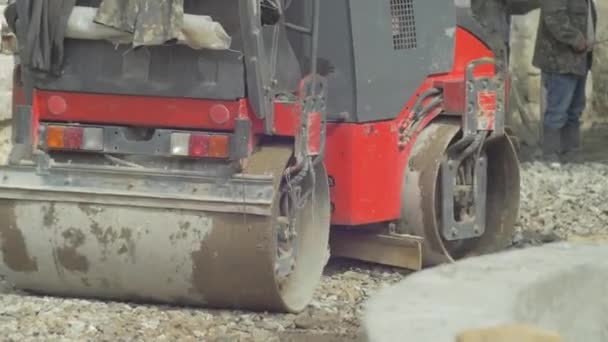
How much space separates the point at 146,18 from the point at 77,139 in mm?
655

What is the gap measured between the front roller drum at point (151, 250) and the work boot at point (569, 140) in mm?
6518

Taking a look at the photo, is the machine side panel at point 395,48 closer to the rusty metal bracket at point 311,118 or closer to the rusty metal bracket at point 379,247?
the rusty metal bracket at point 311,118

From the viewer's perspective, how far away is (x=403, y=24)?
658cm

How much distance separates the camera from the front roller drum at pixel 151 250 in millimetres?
5324

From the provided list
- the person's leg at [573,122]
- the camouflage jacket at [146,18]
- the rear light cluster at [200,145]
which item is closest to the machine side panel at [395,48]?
the rear light cluster at [200,145]

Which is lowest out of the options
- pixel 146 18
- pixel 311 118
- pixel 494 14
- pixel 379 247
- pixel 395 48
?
pixel 379 247

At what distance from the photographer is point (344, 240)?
664 centimetres

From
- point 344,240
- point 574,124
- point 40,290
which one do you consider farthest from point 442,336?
point 574,124

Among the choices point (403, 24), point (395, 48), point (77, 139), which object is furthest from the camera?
point (403, 24)

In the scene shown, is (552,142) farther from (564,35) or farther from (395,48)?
(395,48)

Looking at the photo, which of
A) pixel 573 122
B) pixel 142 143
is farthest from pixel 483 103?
pixel 573 122

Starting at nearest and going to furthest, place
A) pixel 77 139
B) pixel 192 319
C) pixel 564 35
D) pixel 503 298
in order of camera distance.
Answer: pixel 503 298
pixel 192 319
pixel 77 139
pixel 564 35

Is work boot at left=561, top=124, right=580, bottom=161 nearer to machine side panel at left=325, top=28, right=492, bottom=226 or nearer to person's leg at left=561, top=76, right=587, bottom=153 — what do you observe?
person's leg at left=561, top=76, right=587, bottom=153

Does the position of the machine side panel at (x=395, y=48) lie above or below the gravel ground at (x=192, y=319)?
above
